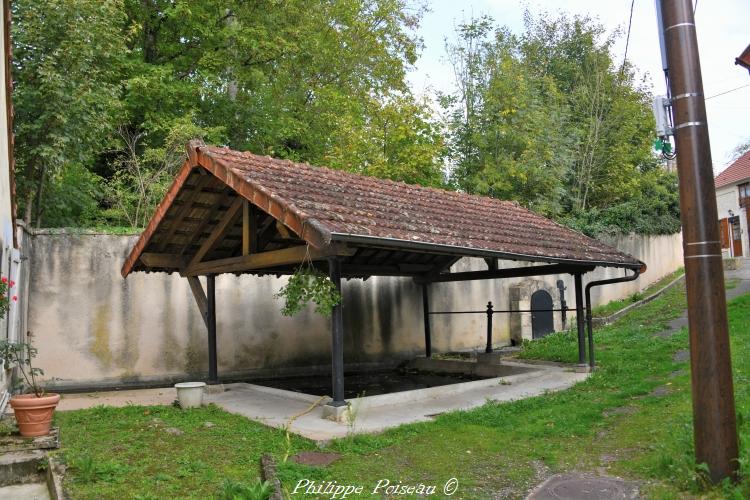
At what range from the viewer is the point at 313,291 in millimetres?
6848

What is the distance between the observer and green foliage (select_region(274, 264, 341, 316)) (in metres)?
6.73

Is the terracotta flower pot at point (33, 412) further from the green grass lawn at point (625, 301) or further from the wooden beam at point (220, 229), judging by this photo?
the green grass lawn at point (625, 301)

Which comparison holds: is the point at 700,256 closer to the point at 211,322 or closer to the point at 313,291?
the point at 313,291

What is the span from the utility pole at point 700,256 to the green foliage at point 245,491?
2957mm

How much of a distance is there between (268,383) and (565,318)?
8463 mm

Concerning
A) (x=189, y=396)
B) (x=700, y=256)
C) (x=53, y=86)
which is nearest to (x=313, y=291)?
(x=189, y=396)

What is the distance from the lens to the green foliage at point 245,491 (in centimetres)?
402

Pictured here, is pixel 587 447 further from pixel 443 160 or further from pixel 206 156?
pixel 443 160

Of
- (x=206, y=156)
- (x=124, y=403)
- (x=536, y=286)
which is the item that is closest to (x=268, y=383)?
(x=124, y=403)

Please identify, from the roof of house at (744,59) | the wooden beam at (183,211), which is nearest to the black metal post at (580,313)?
the wooden beam at (183,211)

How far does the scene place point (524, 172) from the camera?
18.5 meters

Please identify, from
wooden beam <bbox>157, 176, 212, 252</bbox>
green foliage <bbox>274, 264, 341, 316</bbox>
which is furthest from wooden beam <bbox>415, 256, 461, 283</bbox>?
green foliage <bbox>274, 264, 341, 316</bbox>

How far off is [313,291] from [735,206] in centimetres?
2847

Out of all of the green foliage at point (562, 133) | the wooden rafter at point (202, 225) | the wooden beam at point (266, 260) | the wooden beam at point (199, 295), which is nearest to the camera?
the wooden beam at point (266, 260)
